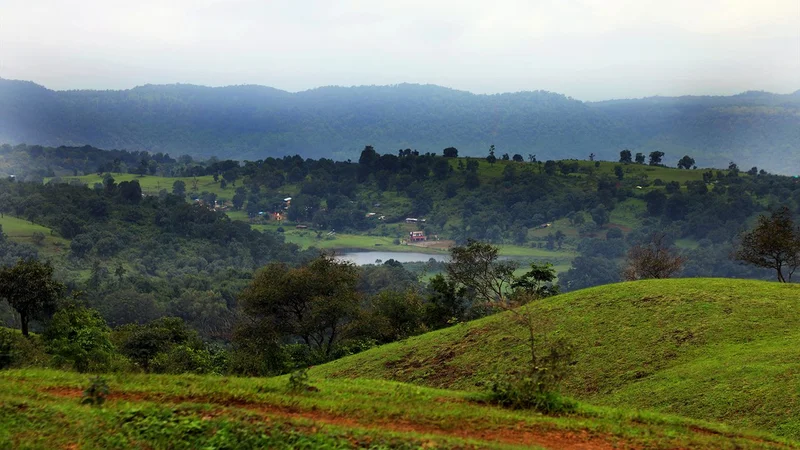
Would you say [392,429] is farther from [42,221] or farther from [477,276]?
[42,221]

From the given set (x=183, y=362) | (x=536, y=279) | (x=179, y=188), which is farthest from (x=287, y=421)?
(x=179, y=188)

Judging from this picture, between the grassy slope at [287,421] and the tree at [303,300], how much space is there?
79.3ft

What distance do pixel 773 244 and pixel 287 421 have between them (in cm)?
3060

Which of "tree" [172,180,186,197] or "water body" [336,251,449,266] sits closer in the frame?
"water body" [336,251,449,266]

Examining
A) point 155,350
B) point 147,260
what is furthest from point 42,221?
point 155,350

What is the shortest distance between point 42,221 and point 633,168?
143 meters

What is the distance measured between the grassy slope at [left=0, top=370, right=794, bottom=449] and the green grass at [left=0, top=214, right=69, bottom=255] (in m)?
125

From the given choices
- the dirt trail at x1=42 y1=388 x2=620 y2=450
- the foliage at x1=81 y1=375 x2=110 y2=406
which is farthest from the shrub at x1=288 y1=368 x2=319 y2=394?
the foliage at x1=81 y1=375 x2=110 y2=406

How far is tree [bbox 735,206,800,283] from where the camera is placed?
1294 inches

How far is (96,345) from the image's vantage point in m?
28.5

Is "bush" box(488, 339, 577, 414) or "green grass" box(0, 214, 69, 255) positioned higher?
"bush" box(488, 339, 577, 414)

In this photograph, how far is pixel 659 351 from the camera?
1939 cm

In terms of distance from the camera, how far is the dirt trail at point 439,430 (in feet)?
32.9

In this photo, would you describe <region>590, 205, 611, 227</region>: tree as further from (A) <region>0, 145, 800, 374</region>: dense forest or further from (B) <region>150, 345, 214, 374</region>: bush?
(B) <region>150, 345, 214, 374</region>: bush
